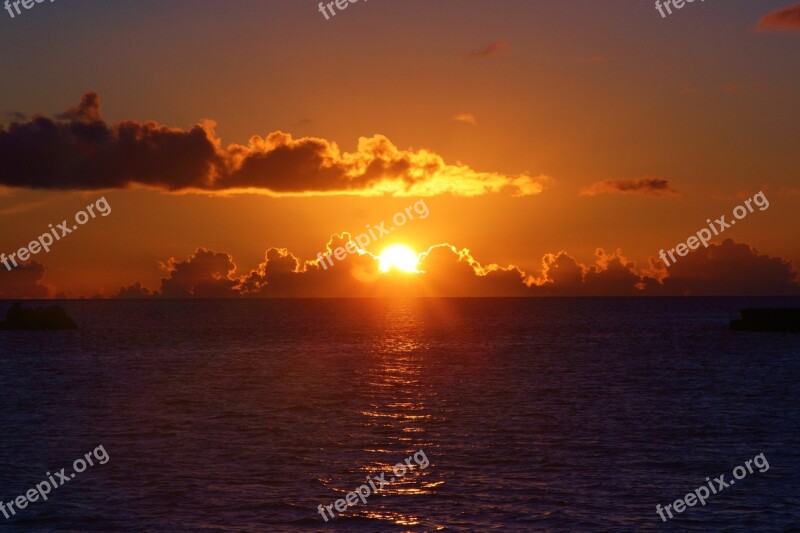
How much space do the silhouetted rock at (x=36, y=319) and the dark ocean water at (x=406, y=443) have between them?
305 ft

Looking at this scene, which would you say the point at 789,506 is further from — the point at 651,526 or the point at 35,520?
the point at 35,520

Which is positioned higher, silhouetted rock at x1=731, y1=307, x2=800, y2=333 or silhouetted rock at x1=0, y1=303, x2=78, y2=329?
silhouetted rock at x1=0, y1=303, x2=78, y2=329

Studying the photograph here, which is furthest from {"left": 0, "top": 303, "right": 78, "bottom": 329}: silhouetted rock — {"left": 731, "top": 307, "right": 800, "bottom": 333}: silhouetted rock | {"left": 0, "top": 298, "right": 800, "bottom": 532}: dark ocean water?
{"left": 731, "top": 307, "right": 800, "bottom": 333}: silhouetted rock

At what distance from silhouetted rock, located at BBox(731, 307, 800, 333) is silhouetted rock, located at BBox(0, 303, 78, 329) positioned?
14364 cm

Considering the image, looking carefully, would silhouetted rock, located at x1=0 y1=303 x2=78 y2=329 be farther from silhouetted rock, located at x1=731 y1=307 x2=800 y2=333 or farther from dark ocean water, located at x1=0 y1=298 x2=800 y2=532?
silhouetted rock, located at x1=731 y1=307 x2=800 y2=333

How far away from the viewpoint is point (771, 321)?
153750 millimetres

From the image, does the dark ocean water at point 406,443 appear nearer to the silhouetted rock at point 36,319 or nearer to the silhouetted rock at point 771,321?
the silhouetted rock at point 771,321

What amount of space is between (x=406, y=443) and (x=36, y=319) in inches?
6251

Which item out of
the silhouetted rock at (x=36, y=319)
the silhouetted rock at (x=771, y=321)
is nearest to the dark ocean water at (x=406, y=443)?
the silhouetted rock at (x=771, y=321)

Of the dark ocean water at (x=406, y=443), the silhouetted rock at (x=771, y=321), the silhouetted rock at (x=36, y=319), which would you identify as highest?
the silhouetted rock at (x=36, y=319)

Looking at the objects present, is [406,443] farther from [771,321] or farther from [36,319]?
[36,319]

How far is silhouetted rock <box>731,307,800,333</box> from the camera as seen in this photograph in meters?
148

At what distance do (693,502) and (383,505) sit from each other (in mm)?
11567

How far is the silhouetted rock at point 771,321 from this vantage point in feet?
486
